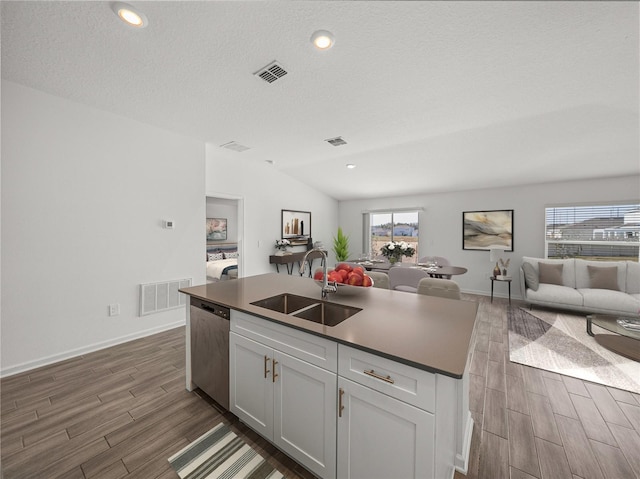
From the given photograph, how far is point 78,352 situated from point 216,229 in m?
4.55

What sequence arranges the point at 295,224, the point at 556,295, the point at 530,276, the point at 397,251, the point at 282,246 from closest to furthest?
the point at 556,295, the point at 397,251, the point at 530,276, the point at 282,246, the point at 295,224

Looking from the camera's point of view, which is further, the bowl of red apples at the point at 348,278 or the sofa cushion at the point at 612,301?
the sofa cushion at the point at 612,301

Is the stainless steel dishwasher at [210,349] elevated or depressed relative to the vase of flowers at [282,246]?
depressed

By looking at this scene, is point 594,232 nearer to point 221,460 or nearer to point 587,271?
point 587,271

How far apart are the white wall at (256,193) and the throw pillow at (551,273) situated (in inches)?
190

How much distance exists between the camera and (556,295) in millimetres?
4031

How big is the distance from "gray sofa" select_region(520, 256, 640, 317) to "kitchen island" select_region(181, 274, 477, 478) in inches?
142

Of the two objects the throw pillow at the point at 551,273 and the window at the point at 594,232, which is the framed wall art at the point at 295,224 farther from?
the window at the point at 594,232

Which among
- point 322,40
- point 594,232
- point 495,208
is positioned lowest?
point 594,232

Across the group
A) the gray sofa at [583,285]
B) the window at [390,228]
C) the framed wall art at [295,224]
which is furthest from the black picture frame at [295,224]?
the gray sofa at [583,285]

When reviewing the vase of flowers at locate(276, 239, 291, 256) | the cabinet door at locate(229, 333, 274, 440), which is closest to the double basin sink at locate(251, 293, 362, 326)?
the cabinet door at locate(229, 333, 274, 440)

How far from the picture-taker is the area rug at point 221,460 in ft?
4.57

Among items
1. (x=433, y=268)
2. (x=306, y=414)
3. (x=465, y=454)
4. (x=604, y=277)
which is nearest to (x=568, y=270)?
(x=604, y=277)

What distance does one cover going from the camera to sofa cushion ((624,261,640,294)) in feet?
12.7
